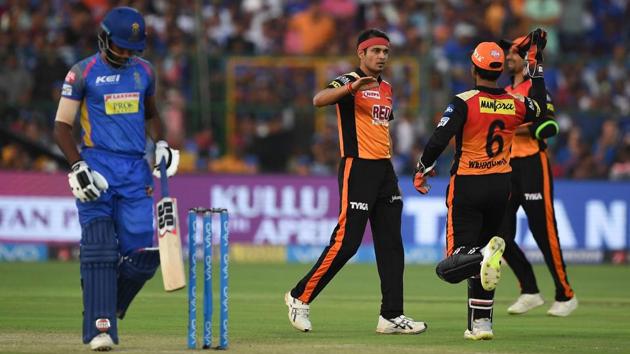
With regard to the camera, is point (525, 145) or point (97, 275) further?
point (525, 145)

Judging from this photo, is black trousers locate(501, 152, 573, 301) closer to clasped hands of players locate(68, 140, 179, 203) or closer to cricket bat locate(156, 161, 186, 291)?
cricket bat locate(156, 161, 186, 291)

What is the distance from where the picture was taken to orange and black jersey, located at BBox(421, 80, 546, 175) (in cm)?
1012

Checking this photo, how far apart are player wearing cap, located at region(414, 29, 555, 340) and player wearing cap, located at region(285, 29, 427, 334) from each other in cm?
54

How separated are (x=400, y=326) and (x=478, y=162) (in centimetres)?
152

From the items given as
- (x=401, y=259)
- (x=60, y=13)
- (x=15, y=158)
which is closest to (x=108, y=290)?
(x=401, y=259)

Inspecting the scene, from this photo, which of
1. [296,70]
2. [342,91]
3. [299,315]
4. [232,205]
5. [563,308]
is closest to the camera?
[342,91]

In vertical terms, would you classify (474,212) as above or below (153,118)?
below

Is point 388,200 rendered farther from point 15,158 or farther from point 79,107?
point 15,158

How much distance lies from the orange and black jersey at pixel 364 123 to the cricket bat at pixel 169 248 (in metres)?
2.24

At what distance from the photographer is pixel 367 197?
1069 centimetres

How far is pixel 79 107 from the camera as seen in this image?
30.2 ft

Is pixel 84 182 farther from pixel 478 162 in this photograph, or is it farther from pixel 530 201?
pixel 530 201

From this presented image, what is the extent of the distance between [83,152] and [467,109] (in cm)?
300

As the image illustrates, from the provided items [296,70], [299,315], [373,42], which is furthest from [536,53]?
[296,70]
